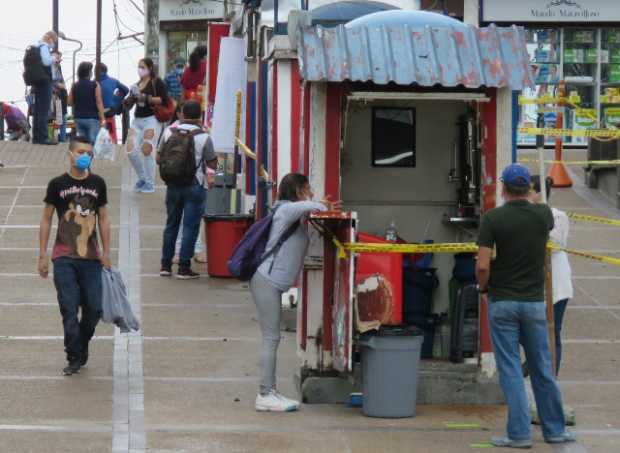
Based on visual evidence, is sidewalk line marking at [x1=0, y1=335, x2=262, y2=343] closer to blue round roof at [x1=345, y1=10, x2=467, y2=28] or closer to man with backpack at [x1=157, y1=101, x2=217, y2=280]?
man with backpack at [x1=157, y1=101, x2=217, y2=280]

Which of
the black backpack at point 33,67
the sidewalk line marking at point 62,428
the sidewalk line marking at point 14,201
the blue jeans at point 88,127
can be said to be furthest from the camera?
the black backpack at point 33,67

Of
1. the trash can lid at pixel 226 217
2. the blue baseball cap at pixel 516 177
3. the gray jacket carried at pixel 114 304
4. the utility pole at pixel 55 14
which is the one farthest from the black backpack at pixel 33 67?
the blue baseball cap at pixel 516 177

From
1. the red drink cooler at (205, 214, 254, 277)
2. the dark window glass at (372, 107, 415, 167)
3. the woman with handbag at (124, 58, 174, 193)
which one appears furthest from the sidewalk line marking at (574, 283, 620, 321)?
the woman with handbag at (124, 58, 174, 193)

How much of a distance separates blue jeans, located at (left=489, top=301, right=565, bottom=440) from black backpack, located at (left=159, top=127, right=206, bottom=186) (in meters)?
6.43

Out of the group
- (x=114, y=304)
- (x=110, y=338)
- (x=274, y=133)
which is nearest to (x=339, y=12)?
(x=274, y=133)

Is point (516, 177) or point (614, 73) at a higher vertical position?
point (614, 73)

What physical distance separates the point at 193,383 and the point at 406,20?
10.1 feet

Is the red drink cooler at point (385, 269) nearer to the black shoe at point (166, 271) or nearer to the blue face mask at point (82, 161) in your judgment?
the blue face mask at point (82, 161)

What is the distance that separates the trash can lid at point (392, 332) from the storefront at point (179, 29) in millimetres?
26028

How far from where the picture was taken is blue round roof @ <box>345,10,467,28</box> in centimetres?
1027

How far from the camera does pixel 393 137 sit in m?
10.9

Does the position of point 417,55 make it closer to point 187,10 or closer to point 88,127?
point 88,127

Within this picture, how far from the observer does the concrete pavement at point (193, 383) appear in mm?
8898

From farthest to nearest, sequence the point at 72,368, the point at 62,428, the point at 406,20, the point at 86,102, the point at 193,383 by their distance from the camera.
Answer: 1. the point at 86,102
2. the point at 72,368
3. the point at 193,383
4. the point at 406,20
5. the point at 62,428
